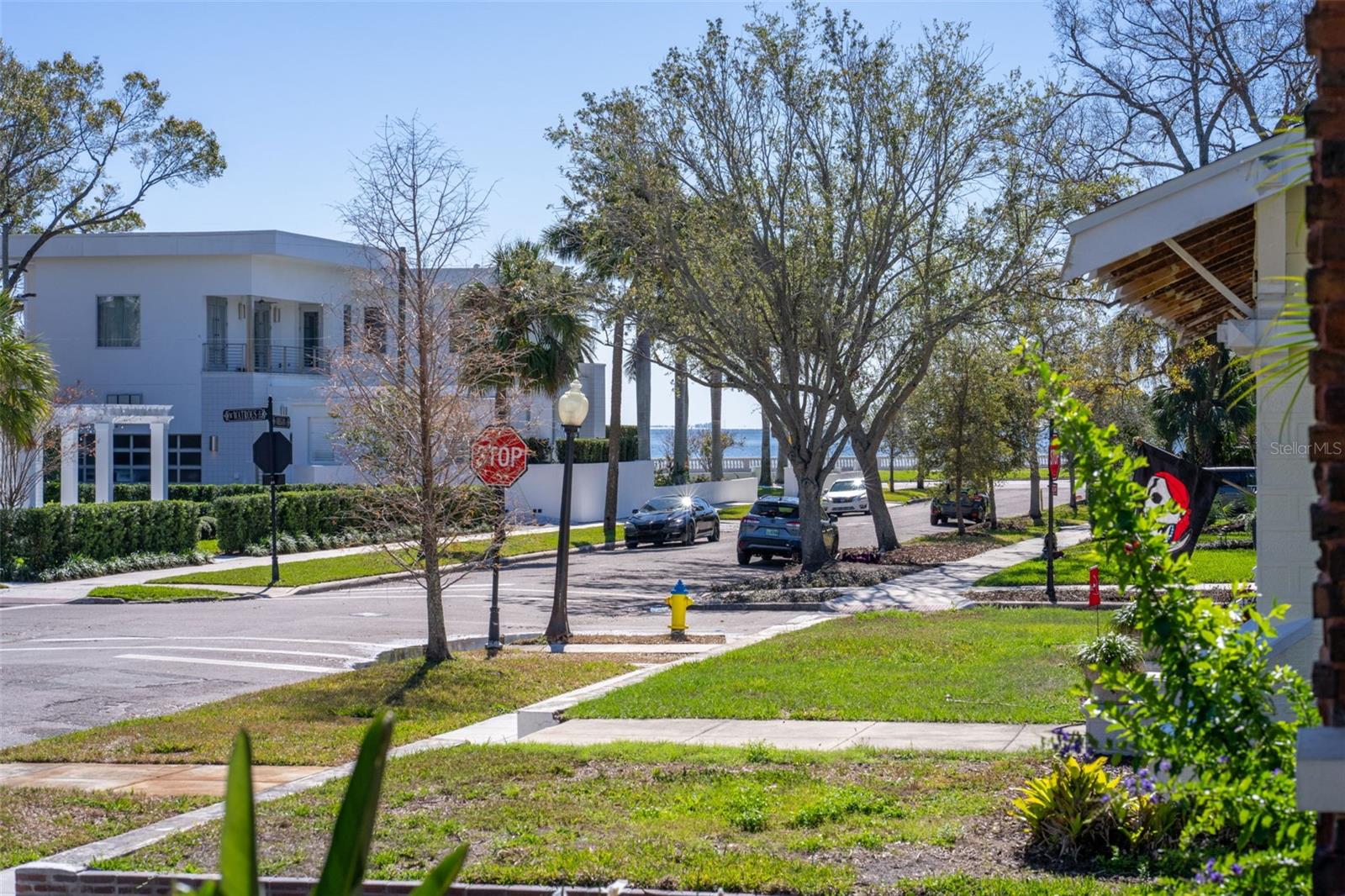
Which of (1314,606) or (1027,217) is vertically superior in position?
(1027,217)

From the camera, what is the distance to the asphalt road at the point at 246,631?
14.1 meters

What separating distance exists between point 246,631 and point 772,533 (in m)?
14.5

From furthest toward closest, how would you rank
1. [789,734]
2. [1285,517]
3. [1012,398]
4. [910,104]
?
[1012,398] < [910,104] < [789,734] < [1285,517]

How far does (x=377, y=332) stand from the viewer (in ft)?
50.3

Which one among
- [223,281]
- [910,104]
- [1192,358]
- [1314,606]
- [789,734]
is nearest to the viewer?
[1314,606]

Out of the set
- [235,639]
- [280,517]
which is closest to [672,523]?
[280,517]

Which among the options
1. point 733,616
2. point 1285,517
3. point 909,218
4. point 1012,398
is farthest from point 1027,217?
point 1285,517

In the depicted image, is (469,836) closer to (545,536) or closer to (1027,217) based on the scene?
(1027,217)

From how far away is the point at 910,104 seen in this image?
84.2ft

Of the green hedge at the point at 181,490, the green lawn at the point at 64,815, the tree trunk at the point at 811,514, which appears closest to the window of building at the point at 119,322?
the green hedge at the point at 181,490

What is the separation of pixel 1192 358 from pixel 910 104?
29.6ft

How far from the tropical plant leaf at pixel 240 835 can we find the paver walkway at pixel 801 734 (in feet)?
26.9

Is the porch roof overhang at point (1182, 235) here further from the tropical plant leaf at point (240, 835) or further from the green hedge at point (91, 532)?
the green hedge at point (91, 532)

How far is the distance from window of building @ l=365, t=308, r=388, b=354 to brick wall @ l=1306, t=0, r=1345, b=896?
12.6 meters
